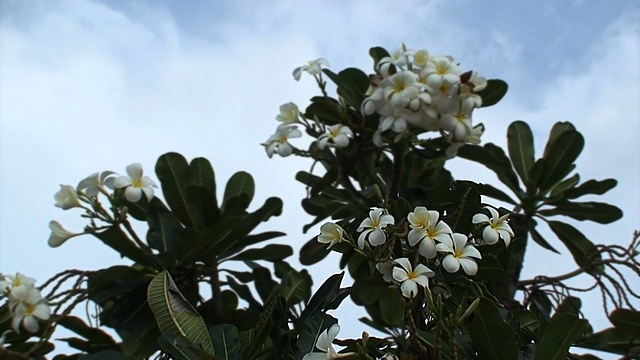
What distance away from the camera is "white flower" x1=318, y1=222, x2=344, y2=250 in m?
1.28

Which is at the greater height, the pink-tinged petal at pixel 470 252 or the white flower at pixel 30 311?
the pink-tinged petal at pixel 470 252

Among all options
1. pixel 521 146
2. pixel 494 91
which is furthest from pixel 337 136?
pixel 521 146

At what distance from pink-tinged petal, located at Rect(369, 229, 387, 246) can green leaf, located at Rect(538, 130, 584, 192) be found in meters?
1.31

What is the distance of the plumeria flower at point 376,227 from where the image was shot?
1.19 meters

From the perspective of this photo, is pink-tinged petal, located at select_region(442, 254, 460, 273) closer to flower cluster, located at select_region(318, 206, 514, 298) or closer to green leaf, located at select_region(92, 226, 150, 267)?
flower cluster, located at select_region(318, 206, 514, 298)

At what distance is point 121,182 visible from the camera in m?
1.77

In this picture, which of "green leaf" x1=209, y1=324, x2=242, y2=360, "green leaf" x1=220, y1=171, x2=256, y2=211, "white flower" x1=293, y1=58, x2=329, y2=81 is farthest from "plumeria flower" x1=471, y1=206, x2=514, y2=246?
"green leaf" x1=220, y1=171, x2=256, y2=211

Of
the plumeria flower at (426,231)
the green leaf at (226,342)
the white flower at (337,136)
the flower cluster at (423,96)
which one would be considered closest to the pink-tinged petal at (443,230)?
the plumeria flower at (426,231)

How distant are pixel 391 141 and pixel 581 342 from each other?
2.14 ft

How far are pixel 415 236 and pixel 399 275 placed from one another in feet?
0.26

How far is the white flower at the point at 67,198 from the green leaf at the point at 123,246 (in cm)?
16

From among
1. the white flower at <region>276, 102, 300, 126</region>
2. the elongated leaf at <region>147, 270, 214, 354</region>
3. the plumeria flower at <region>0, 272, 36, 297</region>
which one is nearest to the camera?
the elongated leaf at <region>147, 270, 214, 354</region>

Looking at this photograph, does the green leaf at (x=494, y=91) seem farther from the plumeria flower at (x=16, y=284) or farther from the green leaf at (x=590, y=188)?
the plumeria flower at (x=16, y=284)

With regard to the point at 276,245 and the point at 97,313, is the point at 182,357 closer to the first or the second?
the point at 97,313
